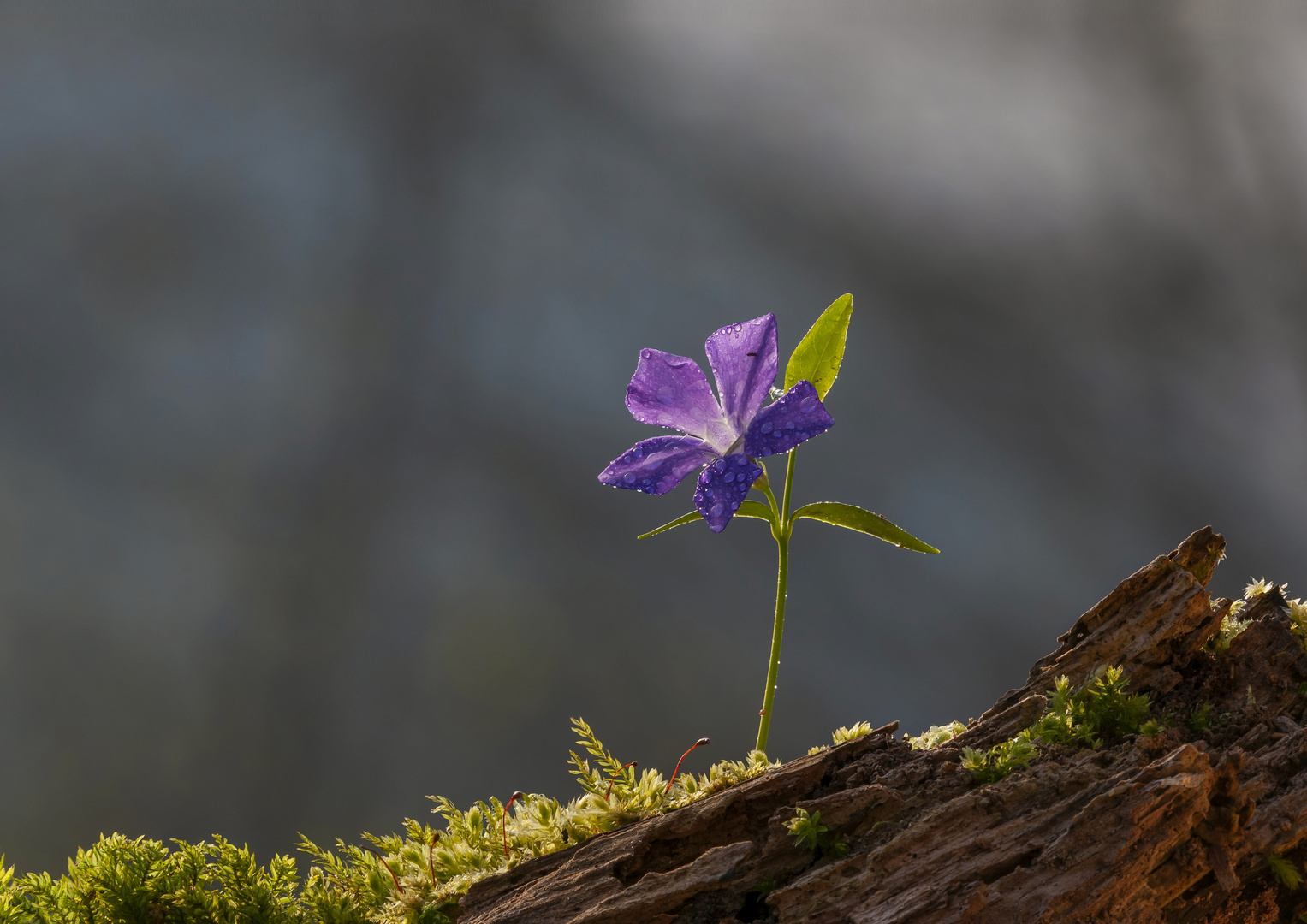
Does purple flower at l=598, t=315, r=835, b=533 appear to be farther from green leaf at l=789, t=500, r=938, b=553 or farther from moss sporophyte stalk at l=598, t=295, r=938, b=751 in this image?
green leaf at l=789, t=500, r=938, b=553

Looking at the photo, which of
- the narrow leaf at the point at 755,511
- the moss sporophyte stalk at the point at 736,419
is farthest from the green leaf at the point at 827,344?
the narrow leaf at the point at 755,511

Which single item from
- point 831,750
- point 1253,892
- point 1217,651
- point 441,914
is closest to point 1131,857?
point 1253,892

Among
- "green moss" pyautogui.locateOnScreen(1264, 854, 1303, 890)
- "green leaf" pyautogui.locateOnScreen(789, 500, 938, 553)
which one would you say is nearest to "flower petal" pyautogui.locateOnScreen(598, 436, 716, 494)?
"green leaf" pyautogui.locateOnScreen(789, 500, 938, 553)

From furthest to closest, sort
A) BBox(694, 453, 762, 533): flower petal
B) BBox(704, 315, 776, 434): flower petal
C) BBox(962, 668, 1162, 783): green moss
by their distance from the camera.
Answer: BBox(704, 315, 776, 434): flower petal
BBox(694, 453, 762, 533): flower petal
BBox(962, 668, 1162, 783): green moss

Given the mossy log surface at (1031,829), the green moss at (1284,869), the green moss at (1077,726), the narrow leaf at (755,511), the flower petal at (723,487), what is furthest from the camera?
the narrow leaf at (755,511)

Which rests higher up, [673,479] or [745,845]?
[673,479]

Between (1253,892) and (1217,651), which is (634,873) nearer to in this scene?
(1253,892)

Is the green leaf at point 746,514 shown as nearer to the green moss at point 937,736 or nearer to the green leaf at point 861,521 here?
the green leaf at point 861,521

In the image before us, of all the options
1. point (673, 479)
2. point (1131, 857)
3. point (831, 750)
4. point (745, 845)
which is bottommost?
point (1131, 857)
